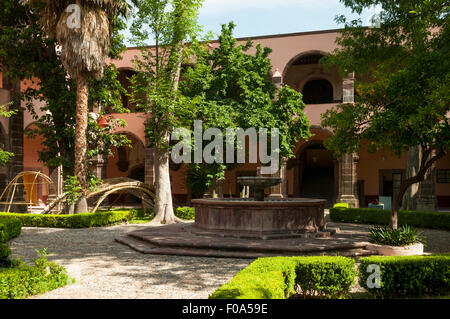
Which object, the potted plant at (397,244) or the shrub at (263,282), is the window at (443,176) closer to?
the potted plant at (397,244)

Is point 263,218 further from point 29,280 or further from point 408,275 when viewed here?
point 29,280

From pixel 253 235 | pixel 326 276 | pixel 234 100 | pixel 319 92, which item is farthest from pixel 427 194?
pixel 326 276

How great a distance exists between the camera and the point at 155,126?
→ 1527 cm

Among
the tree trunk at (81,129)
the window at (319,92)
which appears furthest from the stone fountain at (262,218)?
the window at (319,92)

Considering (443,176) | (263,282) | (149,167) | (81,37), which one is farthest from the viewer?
(443,176)

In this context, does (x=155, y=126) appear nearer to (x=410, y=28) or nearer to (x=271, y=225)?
(x=271, y=225)

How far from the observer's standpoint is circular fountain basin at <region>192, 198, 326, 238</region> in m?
9.62

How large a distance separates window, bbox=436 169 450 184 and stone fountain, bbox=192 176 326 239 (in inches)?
589

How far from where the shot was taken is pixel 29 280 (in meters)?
5.56

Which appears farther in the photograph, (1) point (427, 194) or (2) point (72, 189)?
(1) point (427, 194)

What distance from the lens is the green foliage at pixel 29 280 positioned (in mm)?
5273

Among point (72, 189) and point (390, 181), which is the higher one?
point (390, 181)

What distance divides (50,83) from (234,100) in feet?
23.9
